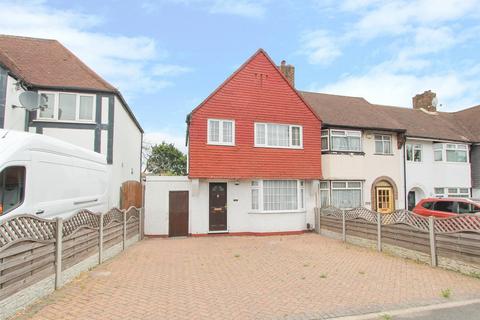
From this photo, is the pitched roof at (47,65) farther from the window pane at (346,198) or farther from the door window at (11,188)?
the window pane at (346,198)

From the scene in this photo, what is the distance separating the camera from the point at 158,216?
15.9m

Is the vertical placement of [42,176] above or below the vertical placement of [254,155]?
below

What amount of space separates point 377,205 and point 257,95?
9.47 meters

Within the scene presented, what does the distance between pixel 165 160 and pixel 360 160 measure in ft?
116

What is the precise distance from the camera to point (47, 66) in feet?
49.8

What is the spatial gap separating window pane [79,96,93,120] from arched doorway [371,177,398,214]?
15.5 meters

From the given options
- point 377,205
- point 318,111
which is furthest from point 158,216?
point 377,205

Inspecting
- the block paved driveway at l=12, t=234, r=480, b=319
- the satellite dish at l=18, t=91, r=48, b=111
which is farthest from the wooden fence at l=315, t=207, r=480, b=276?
the satellite dish at l=18, t=91, r=48, b=111

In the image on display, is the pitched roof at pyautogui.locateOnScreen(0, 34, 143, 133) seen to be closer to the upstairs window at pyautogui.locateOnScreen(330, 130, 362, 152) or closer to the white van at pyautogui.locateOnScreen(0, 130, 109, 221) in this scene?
the white van at pyautogui.locateOnScreen(0, 130, 109, 221)

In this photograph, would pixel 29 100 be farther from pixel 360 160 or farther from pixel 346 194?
pixel 360 160

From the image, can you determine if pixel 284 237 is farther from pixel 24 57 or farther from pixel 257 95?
pixel 24 57

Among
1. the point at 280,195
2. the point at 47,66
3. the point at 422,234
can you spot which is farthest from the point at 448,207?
the point at 47,66

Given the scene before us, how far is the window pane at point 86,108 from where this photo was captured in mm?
14453

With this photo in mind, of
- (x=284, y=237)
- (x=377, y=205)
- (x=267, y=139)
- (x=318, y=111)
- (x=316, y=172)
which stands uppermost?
(x=318, y=111)
